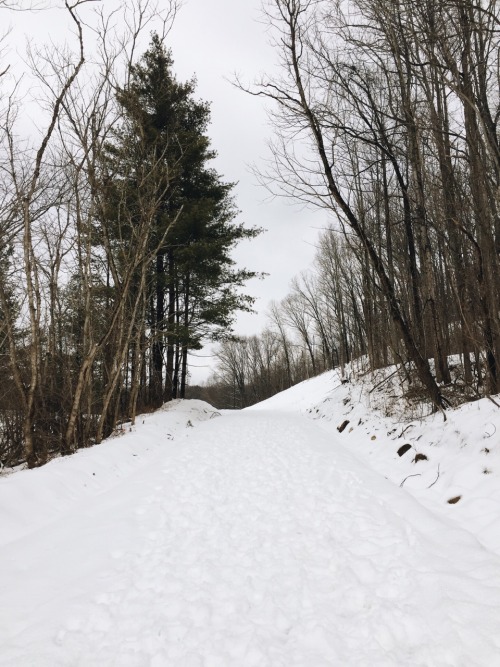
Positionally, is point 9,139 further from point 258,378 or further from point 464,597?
point 258,378

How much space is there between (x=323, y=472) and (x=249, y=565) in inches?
100

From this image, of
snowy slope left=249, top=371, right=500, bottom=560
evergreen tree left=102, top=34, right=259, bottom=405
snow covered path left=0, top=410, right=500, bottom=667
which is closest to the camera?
snow covered path left=0, top=410, right=500, bottom=667

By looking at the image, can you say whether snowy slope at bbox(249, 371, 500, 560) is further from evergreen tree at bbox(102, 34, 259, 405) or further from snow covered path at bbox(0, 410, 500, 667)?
evergreen tree at bbox(102, 34, 259, 405)

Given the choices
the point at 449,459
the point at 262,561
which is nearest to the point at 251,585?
the point at 262,561

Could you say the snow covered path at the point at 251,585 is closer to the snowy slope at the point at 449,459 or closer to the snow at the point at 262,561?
the snow at the point at 262,561

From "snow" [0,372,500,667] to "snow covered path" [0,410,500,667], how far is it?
11 mm

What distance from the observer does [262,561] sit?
274 cm

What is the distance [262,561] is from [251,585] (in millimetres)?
328

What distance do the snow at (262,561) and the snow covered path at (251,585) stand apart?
0.04ft

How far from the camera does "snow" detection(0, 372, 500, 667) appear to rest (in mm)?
1866

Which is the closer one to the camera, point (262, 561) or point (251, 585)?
point (251, 585)

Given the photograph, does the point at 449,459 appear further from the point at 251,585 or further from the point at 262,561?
the point at 251,585

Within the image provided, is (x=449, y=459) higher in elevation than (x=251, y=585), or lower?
higher

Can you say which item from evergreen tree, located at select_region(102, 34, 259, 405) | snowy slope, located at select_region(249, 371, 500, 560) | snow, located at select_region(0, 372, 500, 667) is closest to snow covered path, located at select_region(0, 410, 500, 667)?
snow, located at select_region(0, 372, 500, 667)
